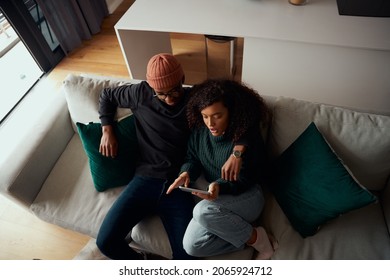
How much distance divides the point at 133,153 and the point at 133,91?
322 millimetres

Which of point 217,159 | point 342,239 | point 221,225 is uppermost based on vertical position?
point 217,159

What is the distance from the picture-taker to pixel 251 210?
3.77ft

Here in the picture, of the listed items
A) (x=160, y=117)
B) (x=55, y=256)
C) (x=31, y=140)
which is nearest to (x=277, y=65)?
(x=160, y=117)

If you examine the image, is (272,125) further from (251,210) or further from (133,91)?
(133,91)

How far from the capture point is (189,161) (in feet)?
4.13

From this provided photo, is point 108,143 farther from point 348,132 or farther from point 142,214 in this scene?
point 348,132

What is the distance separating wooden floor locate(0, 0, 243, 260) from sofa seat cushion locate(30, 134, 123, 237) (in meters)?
0.32

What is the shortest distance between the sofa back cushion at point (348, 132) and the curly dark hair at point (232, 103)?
0.15 m

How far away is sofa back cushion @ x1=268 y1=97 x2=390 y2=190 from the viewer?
1085 millimetres

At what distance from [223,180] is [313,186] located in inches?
14.5

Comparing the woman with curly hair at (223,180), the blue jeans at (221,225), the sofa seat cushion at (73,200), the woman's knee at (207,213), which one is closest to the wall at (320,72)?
the woman with curly hair at (223,180)

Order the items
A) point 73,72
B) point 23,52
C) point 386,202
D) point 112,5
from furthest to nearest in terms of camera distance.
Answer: point 112,5 < point 23,52 < point 73,72 < point 386,202

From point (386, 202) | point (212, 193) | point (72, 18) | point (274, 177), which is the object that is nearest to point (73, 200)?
point (212, 193)

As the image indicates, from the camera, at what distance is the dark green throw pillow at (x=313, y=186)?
1014mm
